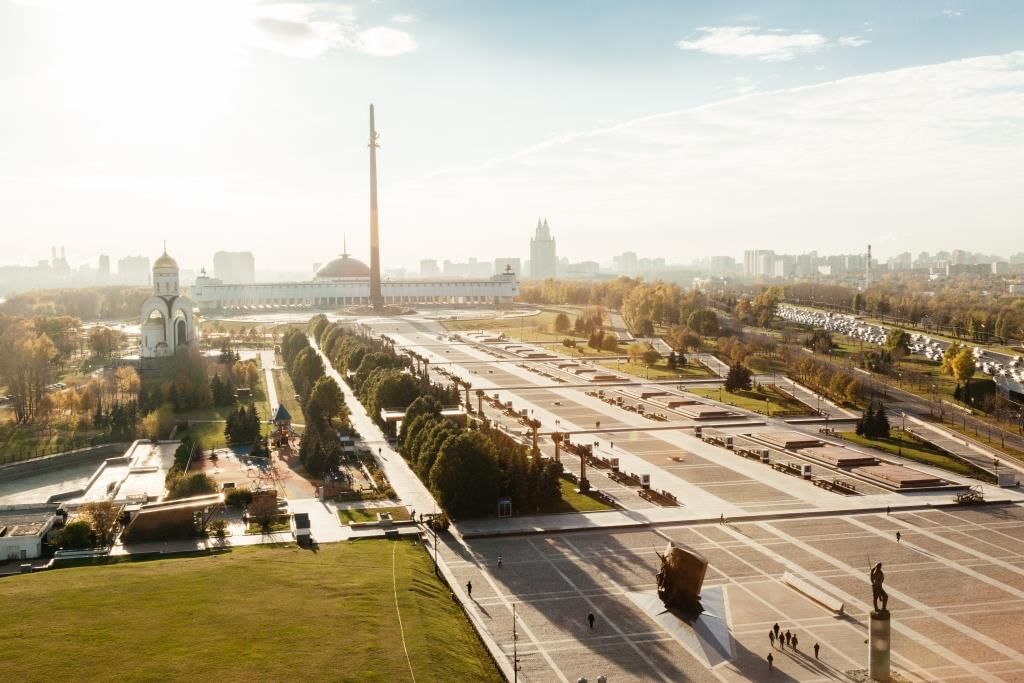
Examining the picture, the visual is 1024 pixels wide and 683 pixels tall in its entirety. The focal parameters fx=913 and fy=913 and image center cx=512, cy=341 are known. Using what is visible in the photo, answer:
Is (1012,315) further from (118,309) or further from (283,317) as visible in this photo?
(118,309)

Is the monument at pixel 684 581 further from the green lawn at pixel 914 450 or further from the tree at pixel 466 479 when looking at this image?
the green lawn at pixel 914 450

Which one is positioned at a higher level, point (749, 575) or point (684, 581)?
point (684, 581)

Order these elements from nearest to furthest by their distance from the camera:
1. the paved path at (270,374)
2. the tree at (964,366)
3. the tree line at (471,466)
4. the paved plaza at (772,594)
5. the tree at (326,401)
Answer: the paved plaza at (772,594)
the tree line at (471,466)
the tree at (326,401)
the paved path at (270,374)
the tree at (964,366)

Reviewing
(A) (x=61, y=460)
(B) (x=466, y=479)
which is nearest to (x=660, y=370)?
(B) (x=466, y=479)

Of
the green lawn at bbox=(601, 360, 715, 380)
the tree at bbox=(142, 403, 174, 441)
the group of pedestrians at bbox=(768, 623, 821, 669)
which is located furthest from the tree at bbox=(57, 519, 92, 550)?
the green lawn at bbox=(601, 360, 715, 380)

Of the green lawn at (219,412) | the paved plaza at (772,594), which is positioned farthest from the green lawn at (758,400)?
the green lawn at (219,412)

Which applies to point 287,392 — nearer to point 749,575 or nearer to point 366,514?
point 366,514
